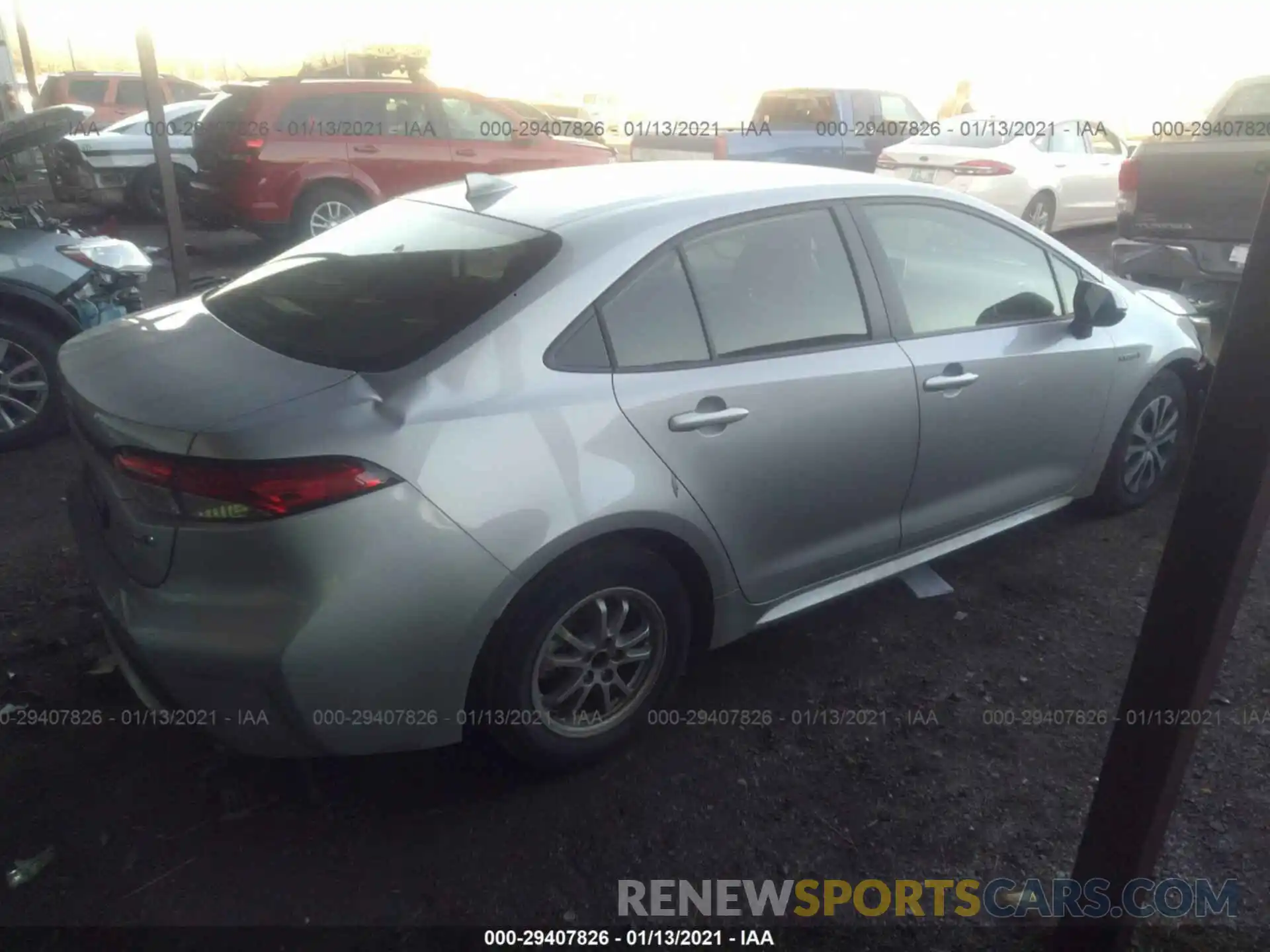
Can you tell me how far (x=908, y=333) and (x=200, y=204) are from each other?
29.3 feet

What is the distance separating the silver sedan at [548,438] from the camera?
7.31ft

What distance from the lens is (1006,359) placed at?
11.3 feet

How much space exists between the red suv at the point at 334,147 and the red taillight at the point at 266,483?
748 cm

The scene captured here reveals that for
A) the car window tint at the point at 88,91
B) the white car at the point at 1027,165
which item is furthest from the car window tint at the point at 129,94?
the white car at the point at 1027,165

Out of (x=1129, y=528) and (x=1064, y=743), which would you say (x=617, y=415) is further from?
(x=1129, y=528)

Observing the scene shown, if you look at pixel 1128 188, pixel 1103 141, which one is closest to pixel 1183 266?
pixel 1128 188

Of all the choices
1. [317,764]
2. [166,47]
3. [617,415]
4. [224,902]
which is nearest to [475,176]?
[617,415]

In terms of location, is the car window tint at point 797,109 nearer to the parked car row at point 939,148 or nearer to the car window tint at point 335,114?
the parked car row at point 939,148

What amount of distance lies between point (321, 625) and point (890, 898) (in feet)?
5.01

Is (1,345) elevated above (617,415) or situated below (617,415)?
below

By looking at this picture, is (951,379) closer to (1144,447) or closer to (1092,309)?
(1092,309)

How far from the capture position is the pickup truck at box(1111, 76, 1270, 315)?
6496 millimetres

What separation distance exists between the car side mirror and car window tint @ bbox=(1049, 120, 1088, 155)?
8566mm

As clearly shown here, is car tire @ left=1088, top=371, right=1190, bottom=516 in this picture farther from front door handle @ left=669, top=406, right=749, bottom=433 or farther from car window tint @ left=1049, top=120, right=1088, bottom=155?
car window tint @ left=1049, top=120, right=1088, bottom=155
